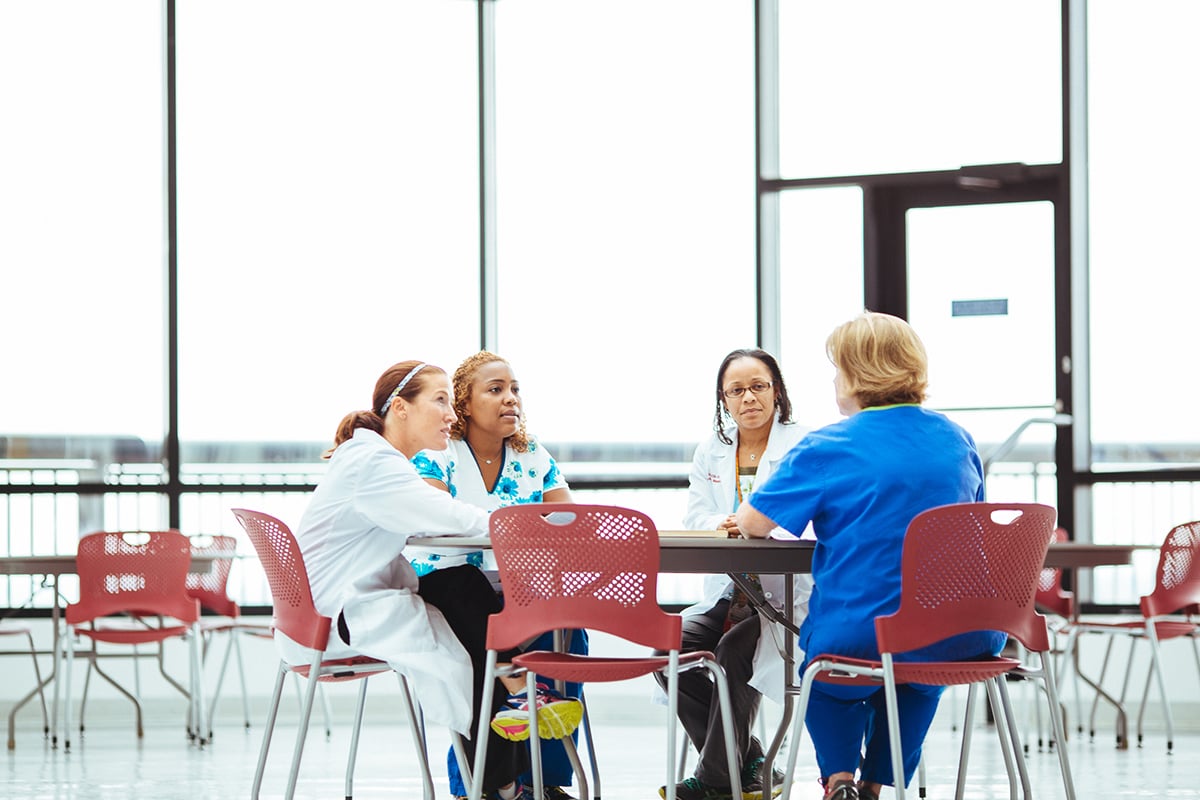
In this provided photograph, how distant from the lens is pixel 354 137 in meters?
6.78

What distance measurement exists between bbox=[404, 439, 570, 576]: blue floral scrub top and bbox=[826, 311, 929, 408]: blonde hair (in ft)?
3.56

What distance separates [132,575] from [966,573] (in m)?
3.65

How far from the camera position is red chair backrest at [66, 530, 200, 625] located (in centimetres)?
540

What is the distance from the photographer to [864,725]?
304 cm

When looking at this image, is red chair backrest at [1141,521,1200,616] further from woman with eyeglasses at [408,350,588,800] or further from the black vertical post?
the black vertical post

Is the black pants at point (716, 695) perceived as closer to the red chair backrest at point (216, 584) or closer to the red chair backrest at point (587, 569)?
the red chair backrest at point (587, 569)

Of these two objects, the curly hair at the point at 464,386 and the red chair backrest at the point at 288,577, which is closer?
the red chair backrest at the point at 288,577

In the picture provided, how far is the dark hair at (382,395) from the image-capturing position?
354 cm

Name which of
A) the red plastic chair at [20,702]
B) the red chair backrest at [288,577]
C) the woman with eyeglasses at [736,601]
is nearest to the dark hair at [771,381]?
the woman with eyeglasses at [736,601]

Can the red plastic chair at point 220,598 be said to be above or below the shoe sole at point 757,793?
above

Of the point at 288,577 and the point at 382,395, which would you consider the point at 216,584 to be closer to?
the point at 382,395

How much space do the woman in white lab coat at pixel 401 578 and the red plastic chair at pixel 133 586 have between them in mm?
2245

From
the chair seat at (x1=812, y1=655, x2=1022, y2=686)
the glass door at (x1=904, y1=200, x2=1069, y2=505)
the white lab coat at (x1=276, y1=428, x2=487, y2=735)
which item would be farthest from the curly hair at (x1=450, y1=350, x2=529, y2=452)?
the glass door at (x1=904, y1=200, x2=1069, y2=505)

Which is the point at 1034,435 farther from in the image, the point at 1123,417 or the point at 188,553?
the point at 188,553
